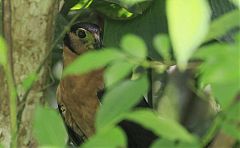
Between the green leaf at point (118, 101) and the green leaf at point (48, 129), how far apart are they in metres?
0.07

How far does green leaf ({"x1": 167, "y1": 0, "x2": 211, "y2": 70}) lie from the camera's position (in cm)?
54

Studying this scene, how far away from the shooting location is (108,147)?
23.5 inches

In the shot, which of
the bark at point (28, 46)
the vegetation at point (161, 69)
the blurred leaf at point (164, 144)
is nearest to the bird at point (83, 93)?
the bark at point (28, 46)

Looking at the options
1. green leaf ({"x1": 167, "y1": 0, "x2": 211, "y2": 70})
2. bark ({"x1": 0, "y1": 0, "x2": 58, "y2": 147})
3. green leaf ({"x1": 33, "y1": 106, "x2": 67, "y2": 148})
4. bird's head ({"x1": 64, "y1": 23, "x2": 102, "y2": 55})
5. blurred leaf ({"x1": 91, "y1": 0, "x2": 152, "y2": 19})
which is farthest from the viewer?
bird's head ({"x1": 64, "y1": 23, "x2": 102, "y2": 55})

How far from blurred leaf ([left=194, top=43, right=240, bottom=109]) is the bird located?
5.08ft

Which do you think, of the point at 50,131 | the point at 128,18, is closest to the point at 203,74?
the point at 50,131

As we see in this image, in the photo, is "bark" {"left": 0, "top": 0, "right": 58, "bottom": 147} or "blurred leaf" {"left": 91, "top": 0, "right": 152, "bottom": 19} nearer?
"bark" {"left": 0, "top": 0, "right": 58, "bottom": 147}

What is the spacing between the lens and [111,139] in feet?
1.95

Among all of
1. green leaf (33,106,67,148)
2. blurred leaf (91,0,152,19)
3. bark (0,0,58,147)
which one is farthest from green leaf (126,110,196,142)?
blurred leaf (91,0,152,19)

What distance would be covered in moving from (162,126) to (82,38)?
166 cm

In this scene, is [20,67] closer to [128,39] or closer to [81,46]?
[81,46]

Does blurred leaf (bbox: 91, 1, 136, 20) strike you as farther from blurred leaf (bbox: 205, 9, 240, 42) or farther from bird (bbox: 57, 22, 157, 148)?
blurred leaf (bbox: 205, 9, 240, 42)

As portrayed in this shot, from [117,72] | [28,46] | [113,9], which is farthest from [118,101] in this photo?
[113,9]

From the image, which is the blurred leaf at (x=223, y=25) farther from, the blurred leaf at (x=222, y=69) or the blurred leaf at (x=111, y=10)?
the blurred leaf at (x=111, y=10)
